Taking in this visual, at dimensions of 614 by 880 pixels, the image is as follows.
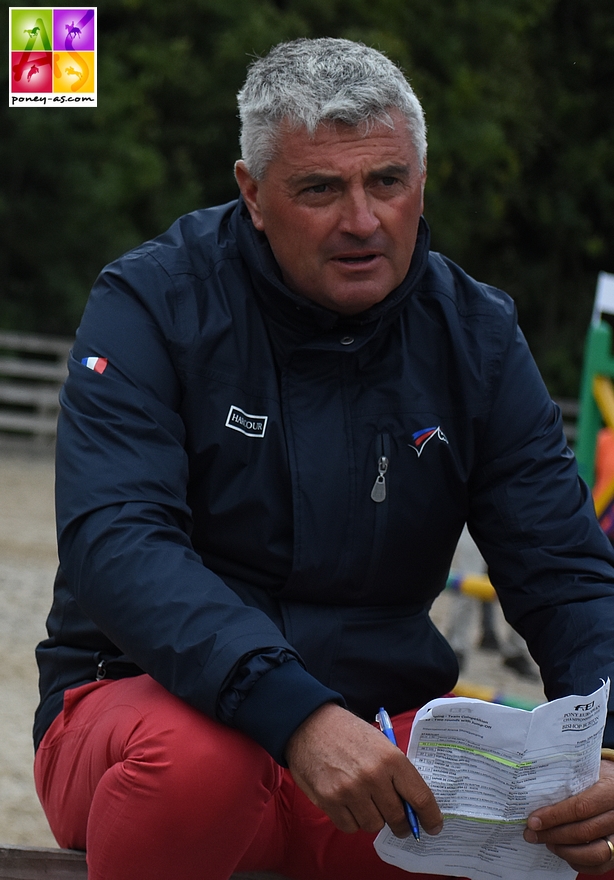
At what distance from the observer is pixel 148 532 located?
6.08ft

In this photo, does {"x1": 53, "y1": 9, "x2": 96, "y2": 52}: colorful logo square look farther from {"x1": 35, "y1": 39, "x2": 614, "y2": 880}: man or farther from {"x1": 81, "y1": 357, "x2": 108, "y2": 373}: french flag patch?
{"x1": 81, "y1": 357, "x2": 108, "y2": 373}: french flag patch

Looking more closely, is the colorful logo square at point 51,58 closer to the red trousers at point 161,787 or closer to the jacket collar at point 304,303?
the jacket collar at point 304,303

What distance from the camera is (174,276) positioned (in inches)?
83.8

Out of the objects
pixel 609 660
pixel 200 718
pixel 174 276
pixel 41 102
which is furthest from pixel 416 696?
pixel 41 102

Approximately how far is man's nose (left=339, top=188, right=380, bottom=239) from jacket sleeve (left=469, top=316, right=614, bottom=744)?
1.17 feet

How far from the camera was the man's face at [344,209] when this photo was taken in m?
2.07

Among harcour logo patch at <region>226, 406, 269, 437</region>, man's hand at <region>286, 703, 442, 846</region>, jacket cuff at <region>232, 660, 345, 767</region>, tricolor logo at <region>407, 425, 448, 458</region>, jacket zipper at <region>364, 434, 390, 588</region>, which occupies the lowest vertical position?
man's hand at <region>286, 703, 442, 846</region>

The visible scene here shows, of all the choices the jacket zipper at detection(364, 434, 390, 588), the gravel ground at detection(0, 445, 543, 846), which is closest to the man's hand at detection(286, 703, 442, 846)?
the jacket zipper at detection(364, 434, 390, 588)

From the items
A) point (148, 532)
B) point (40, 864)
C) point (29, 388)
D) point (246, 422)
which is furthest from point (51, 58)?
point (29, 388)

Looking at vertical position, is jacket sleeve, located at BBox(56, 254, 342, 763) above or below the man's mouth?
below

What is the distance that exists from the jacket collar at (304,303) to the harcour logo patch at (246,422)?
0.17m

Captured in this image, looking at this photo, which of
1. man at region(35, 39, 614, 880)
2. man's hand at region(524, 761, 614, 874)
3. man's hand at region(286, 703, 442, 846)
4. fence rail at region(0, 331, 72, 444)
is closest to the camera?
man's hand at region(286, 703, 442, 846)

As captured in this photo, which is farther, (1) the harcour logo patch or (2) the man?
(1) the harcour logo patch

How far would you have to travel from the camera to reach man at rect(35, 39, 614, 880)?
75.4 inches
